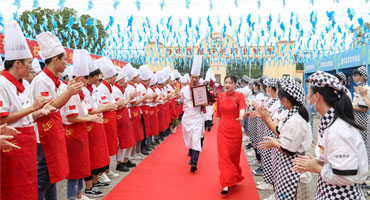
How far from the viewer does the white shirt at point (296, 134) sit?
100 inches

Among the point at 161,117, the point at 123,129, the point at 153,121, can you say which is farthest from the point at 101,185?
the point at 161,117

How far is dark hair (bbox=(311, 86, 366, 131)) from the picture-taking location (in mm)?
1791

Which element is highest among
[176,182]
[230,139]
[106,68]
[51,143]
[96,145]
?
[106,68]

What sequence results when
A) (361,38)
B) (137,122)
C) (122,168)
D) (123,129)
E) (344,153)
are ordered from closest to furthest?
(344,153) < (123,129) < (122,168) < (137,122) < (361,38)

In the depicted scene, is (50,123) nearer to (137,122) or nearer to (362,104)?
(137,122)

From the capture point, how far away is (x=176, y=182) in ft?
15.2

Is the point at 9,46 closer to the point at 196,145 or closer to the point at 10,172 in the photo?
the point at 10,172

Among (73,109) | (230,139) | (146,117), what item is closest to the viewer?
(73,109)

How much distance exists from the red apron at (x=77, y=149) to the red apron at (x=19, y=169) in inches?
33.2

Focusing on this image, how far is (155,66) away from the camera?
24.6 meters

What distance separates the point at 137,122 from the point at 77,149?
2.46m

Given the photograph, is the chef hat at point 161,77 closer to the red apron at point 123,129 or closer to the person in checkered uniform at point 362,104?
the red apron at point 123,129

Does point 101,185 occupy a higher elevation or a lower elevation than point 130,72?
lower

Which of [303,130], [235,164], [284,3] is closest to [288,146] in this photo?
[303,130]
